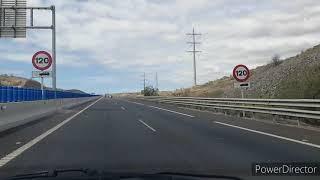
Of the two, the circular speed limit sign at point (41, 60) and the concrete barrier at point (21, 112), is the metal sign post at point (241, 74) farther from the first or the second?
the concrete barrier at point (21, 112)

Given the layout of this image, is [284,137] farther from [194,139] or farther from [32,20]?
[32,20]

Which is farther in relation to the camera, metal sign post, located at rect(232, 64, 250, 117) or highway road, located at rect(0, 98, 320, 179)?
metal sign post, located at rect(232, 64, 250, 117)

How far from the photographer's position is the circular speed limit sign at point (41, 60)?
3297cm

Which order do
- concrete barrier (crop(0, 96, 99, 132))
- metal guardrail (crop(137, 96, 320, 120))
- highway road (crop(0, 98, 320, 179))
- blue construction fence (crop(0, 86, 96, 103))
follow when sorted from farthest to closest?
blue construction fence (crop(0, 86, 96, 103)) < concrete barrier (crop(0, 96, 99, 132)) < metal guardrail (crop(137, 96, 320, 120)) < highway road (crop(0, 98, 320, 179))

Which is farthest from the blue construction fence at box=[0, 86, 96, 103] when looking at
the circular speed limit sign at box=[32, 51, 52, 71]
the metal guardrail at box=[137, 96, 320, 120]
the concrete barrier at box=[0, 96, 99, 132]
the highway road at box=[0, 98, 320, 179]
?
the metal guardrail at box=[137, 96, 320, 120]

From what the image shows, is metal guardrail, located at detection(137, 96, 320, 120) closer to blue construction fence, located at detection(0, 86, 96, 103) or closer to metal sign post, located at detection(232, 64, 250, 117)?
metal sign post, located at detection(232, 64, 250, 117)

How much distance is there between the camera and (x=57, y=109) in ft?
128

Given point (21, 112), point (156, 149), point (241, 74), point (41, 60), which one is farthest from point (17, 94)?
point (156, 149)

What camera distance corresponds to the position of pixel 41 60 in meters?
33.3

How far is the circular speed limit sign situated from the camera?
32969mm

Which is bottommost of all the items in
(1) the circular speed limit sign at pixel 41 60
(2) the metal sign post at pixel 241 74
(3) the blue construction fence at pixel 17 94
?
(3) the blue construction fence at pixel 17 94

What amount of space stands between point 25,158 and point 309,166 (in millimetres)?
6207

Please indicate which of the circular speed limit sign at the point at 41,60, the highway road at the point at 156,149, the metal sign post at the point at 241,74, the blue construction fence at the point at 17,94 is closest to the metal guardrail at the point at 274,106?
the metal sign post at the point at 241,74

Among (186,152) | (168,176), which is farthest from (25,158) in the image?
(168,176)
